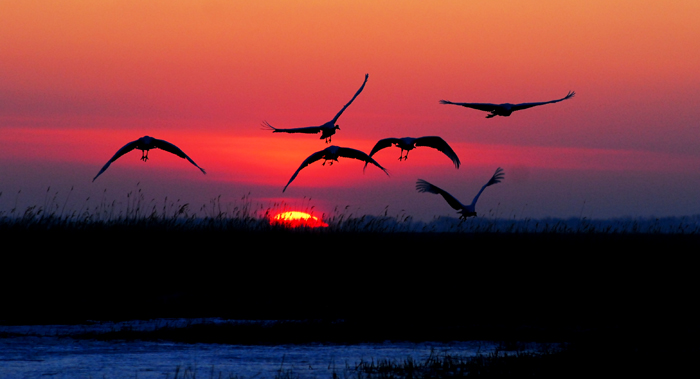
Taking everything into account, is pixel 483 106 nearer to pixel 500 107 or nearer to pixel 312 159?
pixel 500 107

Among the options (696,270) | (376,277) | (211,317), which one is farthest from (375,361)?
(696,270)

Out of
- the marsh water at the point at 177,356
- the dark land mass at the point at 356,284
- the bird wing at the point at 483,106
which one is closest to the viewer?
the marsh water at the point at 177,356

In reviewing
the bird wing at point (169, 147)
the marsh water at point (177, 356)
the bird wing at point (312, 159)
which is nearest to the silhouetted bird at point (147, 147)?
the bird wing at point (169, 147)

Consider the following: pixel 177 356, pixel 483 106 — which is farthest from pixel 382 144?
pixel 177 356

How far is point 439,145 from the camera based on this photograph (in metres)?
14.7

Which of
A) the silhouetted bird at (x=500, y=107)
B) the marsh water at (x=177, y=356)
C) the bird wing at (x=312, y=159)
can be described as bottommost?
the marsh water at (x=177, y=356)

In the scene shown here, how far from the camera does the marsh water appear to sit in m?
8.61

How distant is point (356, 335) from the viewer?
11.6 m

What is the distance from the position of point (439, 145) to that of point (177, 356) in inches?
262

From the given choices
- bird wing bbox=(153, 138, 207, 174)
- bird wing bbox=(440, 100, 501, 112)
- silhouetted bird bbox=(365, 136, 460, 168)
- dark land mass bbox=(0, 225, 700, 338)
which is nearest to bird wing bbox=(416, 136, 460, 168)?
silhouetted bird bbox=(365, 136, 460, 168)

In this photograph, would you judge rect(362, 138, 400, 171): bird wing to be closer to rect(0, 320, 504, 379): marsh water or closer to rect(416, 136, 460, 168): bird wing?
rect(416, 136, 460, 168): bird wing

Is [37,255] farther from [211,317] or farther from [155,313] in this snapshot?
[211,317]

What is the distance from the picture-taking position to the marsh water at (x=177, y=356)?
8.61 metres

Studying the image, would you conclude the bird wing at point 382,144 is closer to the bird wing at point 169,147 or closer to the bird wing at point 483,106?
the bird wing at point 483,106
